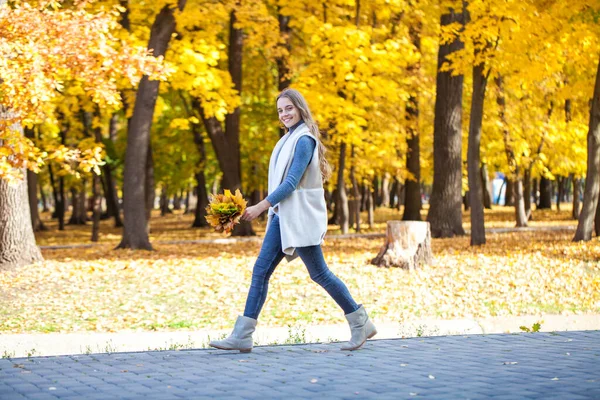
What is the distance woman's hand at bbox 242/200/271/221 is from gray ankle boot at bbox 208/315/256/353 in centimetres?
82

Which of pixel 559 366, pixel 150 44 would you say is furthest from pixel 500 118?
pixel 559 366

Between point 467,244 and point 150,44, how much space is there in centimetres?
847

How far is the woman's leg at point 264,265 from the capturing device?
6.83 metres

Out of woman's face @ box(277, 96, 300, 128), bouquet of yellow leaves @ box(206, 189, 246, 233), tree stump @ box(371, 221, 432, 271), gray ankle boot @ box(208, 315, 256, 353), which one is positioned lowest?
gray ankle boot @ box(208, 315, 256, 353)

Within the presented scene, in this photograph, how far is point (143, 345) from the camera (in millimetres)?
9195

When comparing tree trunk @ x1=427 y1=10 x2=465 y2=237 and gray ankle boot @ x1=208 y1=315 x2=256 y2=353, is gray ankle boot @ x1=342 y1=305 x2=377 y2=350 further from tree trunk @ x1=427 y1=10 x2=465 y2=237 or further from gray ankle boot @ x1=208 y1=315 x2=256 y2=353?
tree trunk @ x1=427 y1=10 x2=465 y2=237

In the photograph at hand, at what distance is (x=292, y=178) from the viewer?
21.9 ft

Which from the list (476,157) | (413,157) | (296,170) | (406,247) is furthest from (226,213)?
(413,157)

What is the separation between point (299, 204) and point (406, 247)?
8540 mm

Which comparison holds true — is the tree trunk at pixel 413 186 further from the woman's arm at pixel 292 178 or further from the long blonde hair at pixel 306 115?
the woman's arm at pixel 292 178

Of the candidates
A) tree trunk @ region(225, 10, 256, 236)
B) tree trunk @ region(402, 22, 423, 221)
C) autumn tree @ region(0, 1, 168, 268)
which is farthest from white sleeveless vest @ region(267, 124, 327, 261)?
tree trunk @ region(402, 22, 423, 221)

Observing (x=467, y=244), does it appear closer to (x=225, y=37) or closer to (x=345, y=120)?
(x=345, y=120)

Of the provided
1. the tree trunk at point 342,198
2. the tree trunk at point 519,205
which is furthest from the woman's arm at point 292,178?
the tree trunk at point 519,205

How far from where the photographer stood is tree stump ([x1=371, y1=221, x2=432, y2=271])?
48.9 ft
